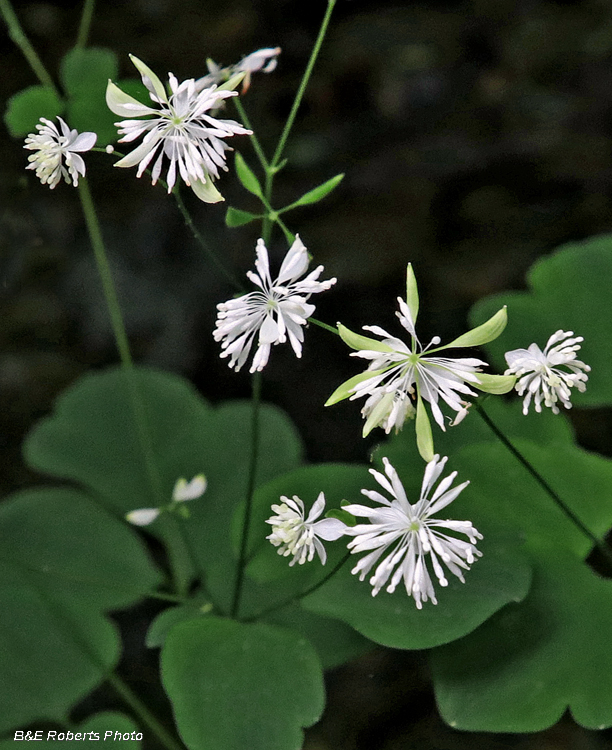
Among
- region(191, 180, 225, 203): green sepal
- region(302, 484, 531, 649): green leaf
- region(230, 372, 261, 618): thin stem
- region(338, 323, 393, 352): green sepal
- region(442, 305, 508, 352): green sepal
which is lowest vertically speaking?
region(302, 484, 531, 649): green leaf

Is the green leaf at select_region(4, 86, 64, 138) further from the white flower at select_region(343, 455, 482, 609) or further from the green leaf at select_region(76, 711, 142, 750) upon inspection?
the green leaf at select_region(76, 711, 142, 750)

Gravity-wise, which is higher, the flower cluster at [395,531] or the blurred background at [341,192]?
the flower cluster at [395,531]

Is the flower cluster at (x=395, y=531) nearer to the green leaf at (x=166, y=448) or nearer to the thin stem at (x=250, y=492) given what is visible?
the thin stem at (x=250, y=492)

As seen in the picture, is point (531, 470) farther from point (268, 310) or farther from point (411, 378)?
point (268, 310)

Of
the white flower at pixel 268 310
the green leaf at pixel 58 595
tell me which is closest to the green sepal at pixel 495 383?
the white flower at pixel 268 310

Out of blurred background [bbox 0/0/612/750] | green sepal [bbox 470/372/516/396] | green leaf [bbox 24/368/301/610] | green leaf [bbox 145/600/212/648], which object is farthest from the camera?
blurred background [bbox 0/0/612/750]

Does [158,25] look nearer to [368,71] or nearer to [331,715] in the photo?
[368,71]

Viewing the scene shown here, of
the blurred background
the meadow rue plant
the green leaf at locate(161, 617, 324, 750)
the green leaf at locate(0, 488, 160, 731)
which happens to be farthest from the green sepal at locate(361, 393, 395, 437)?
the blurred background
